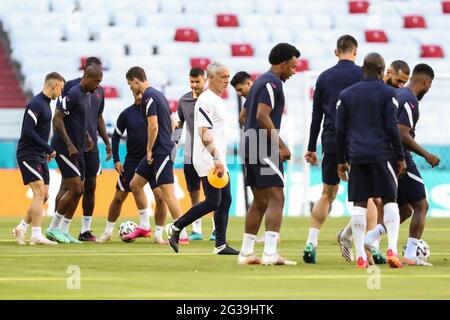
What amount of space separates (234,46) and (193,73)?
17.1 meters

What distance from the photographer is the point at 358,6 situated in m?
38.2

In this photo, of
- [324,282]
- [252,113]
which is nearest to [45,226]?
[252,113]

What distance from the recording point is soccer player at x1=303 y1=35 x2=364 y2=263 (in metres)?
14.5

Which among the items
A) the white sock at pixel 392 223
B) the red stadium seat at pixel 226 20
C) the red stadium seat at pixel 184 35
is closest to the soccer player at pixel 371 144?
the white sock at pixel 392 223

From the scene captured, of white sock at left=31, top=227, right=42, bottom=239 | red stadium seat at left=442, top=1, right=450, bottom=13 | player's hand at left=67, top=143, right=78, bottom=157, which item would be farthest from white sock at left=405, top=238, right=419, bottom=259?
red stadium seat at left=442, top=1, right=450, bottom=13

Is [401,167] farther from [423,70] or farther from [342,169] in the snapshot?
[423,70]

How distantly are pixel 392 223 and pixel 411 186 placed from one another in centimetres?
113

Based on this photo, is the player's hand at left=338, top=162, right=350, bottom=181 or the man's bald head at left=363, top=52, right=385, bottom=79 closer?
the man's bald head at left=363, top=52, right=385, bottom=79

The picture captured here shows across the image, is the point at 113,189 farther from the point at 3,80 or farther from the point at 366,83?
the point at 366,83

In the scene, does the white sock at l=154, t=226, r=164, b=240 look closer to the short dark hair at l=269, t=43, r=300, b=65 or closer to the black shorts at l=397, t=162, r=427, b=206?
the black shorts at l=397, t=162, r=427, b=206

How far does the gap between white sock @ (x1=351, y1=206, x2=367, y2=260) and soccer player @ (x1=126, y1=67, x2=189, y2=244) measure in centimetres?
483

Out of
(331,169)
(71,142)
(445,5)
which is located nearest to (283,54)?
(331,169)

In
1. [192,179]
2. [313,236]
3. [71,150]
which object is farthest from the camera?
[192,179]

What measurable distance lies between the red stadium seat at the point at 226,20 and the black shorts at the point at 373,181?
76.7 feet
